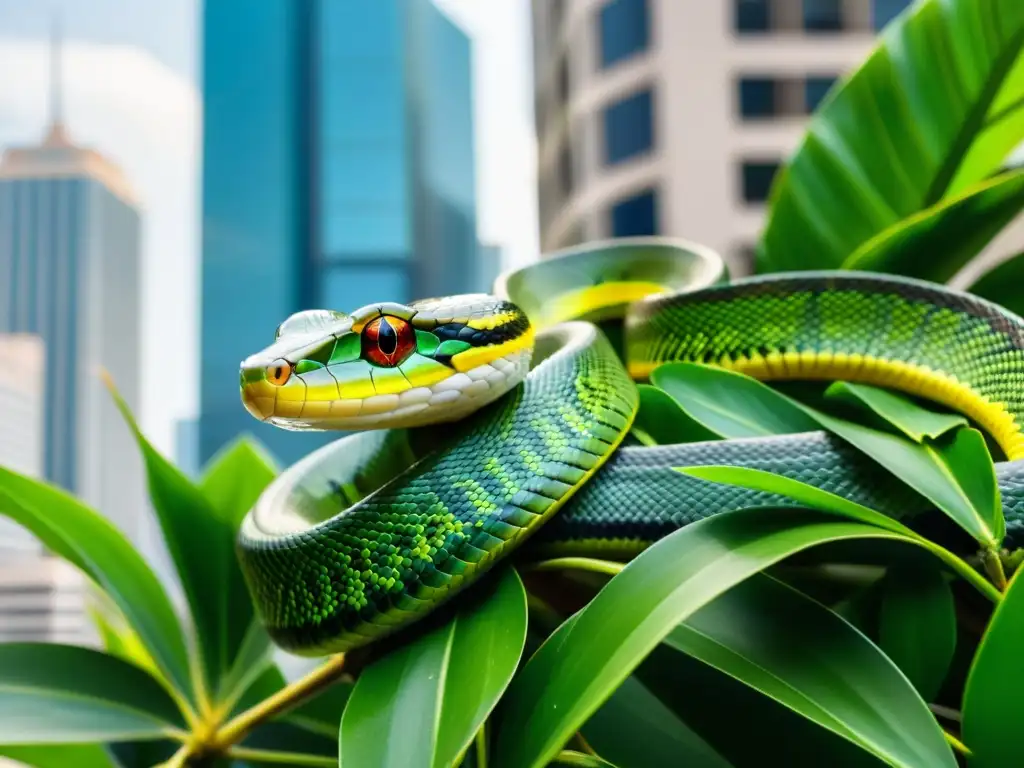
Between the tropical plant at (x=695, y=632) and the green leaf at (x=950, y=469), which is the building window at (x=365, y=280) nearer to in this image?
the tropical plant at (x=695, y=632)

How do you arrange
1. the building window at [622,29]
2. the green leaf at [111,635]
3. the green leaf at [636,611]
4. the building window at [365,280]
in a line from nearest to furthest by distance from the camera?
the green leaf at [636,611], the green leaf at [111,635], the building window at [622,29], the building window at [365,280]

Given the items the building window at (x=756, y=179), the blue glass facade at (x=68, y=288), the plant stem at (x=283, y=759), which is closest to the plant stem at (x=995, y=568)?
the plant stem at (x=283, y=759)

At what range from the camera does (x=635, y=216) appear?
31.3 ft

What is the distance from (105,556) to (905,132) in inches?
30.0

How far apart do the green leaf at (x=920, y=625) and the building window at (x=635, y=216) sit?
9084 mm

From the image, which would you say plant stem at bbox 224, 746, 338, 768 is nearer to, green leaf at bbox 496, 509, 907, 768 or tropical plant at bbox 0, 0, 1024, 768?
tropical plant at bbox 0, 0, 1024, 768

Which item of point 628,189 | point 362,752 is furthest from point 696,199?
point 362,752

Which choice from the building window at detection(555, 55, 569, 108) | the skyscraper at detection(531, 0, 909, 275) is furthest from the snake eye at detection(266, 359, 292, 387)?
the building window at detection(555, 55, 569, 108)

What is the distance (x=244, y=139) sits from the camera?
14898 millimetres

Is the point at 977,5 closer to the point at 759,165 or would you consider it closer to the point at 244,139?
the point at 759,165

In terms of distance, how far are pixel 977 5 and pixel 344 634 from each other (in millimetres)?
695

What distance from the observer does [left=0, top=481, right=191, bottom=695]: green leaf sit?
572mm

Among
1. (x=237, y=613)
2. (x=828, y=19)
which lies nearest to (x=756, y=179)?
(x=828, y=19)

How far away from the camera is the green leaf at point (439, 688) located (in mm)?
332
